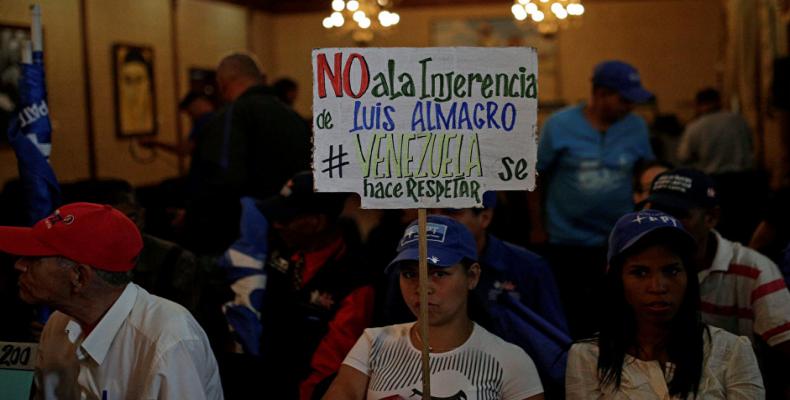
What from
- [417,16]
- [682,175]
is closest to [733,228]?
[682,175]

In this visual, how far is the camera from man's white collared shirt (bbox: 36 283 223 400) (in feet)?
8.04

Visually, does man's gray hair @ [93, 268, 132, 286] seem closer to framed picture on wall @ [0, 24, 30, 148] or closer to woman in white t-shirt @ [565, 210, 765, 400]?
woman in white t-shirt @ [565, 210, 765, 400]

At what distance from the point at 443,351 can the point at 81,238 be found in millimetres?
1110

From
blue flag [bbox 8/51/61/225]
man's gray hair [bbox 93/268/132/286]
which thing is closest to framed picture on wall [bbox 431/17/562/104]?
blue flag [bbox 8/51/61/225]

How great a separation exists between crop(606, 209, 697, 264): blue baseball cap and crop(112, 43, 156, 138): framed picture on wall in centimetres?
775

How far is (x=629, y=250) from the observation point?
9.16 ft

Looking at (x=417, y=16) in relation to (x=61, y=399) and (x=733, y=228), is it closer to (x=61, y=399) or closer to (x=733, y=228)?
(x=733, y=228)

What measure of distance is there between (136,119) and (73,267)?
7.77 m

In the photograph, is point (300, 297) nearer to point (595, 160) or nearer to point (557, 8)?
point (595, 160)

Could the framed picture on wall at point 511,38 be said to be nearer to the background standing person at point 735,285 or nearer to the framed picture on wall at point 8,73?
the framed picture on wall at point 8,73

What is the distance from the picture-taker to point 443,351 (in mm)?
2775

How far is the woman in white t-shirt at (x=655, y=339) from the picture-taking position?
103 inches

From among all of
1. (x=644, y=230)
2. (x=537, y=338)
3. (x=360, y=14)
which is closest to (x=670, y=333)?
(x=644, y=230)

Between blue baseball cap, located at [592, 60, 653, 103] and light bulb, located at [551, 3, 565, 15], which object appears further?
light bulb, located at [551, 3, 565, 15]
